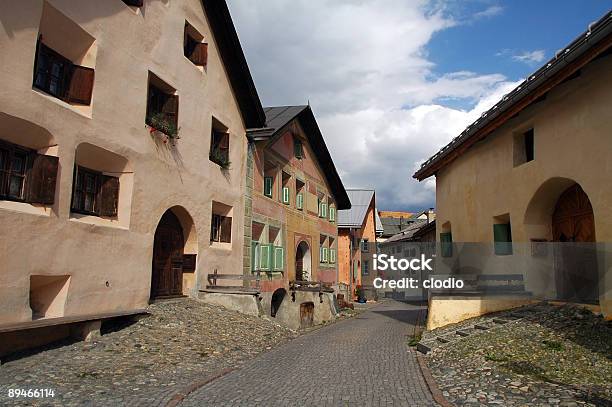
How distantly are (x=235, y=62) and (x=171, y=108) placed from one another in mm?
4179

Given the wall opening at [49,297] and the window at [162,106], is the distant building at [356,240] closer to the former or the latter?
the window at [162,106]

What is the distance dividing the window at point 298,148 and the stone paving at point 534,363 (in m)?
13.9

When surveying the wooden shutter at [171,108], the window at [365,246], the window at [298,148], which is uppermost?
the window at [298,148]

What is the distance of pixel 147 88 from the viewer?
11.9m

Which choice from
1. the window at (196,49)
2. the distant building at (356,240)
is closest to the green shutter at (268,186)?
the window at (196,49)

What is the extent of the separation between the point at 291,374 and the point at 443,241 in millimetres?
10976

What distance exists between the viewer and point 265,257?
719 inches

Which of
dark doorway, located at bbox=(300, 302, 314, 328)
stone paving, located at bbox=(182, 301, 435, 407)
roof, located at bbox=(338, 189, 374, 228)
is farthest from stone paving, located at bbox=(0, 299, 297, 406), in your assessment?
roof, located at bbox=(338, 189, 374, 228)

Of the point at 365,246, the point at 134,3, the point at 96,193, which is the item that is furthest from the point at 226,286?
the point at 365,246

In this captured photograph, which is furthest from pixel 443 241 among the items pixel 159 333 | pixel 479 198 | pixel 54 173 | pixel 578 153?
pixel 54 173

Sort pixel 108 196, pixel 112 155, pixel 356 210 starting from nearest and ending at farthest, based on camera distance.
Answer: pixel 112 155, pixel 108 196, pixel 356 210

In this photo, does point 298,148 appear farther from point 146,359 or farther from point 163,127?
point 146,359

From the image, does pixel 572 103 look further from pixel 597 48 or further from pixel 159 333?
pixel 159 333

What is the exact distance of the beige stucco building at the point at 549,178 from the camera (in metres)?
8.95
